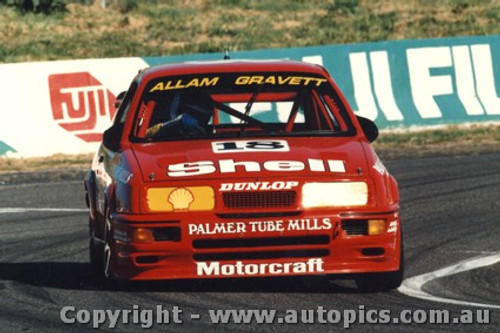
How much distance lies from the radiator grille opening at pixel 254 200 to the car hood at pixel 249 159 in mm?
109

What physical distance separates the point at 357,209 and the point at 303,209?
1.09 ft

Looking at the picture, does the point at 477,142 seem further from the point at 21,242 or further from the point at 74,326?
the point at 74,326

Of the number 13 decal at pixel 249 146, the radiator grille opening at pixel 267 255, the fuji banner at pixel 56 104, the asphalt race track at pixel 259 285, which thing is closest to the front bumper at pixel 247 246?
the radiator grille opening at pixel 267 255

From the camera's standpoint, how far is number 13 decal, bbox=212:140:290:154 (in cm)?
888

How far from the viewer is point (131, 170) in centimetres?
870

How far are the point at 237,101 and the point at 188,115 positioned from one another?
1.41 ft

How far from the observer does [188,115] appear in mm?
9789

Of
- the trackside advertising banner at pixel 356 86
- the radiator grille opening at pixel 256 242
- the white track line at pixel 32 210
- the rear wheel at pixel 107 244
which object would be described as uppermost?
the radiator grille opening at pixel 256 242

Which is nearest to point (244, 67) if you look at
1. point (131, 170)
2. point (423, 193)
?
point (131, 170)

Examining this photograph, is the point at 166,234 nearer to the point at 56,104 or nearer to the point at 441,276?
the point at 441,276

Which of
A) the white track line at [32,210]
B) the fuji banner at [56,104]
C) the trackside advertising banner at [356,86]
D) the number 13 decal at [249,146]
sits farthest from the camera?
the trackside advertising banner at [356,86]

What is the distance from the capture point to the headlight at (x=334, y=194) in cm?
846

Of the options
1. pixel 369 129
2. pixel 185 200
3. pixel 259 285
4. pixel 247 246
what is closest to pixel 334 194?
pixel 247 246

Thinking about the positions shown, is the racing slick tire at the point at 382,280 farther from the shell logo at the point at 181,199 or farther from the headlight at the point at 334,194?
the shell logo at the point at 181,199
